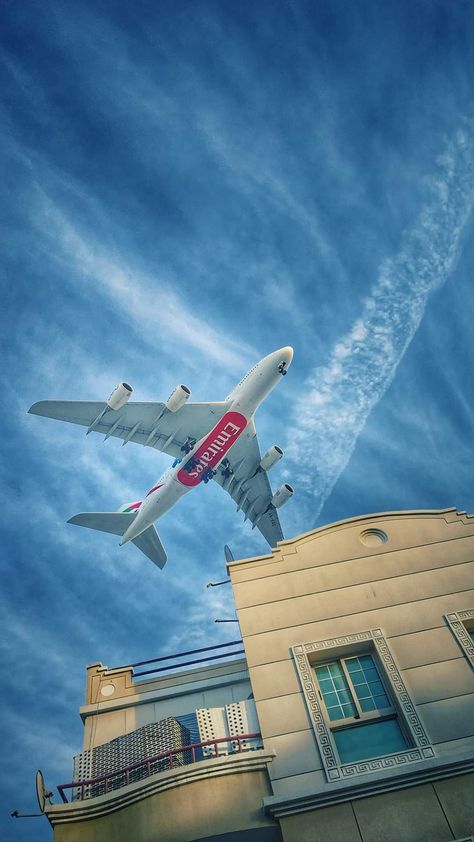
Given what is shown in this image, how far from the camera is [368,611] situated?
16734 mm

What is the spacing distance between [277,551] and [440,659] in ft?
19.7

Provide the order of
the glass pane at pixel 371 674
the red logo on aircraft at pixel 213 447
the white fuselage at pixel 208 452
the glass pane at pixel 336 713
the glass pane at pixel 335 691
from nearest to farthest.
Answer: the glass pane at pixel 336 713 → the glass pane at pixel 335 691 → the glass pane at pixel 371 674 → the white fuselage at pixel 208 452 → the red logo on aircraft at pixel 213 447

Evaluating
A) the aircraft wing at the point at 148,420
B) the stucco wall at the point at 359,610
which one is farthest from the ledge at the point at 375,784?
the aircraft wing at the point at 148,420

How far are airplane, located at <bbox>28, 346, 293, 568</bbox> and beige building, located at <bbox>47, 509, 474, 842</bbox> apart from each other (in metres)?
20.5

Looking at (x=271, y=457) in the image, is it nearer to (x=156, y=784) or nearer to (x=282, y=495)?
(x=282, y=495)

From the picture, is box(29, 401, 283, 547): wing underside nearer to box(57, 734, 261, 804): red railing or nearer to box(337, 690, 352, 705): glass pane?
box(57, 734, 261, 804): red railing

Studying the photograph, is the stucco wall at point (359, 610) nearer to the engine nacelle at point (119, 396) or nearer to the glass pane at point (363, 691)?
the glass pane at point (363, 691)

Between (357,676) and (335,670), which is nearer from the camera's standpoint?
(357,676)

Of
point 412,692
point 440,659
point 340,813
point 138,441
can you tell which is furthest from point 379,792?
point 138,441

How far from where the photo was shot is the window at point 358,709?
46.8 feet

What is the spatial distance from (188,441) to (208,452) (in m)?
3.50

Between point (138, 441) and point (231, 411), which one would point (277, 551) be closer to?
point (231, 411)

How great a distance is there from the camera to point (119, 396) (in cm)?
3603

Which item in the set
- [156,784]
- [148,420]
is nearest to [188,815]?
[156,784]
